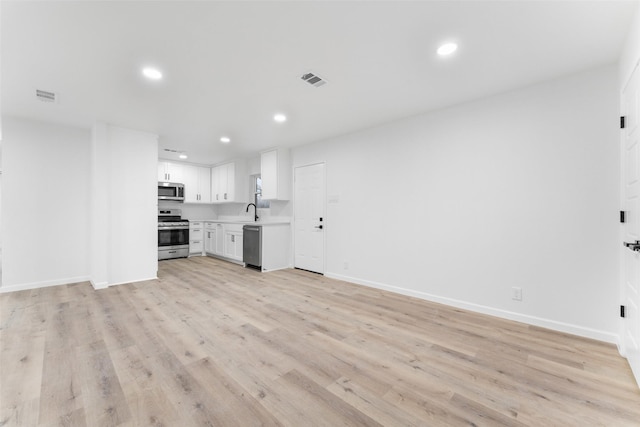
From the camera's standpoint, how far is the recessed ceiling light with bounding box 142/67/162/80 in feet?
8.08

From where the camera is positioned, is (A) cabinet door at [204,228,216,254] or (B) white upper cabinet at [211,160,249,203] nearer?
(B) white upper cabinet at [211,160,249,203]

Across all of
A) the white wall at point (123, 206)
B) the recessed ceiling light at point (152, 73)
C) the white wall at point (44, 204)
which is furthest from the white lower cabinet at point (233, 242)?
the recessed ceiling light at point (152, 73)

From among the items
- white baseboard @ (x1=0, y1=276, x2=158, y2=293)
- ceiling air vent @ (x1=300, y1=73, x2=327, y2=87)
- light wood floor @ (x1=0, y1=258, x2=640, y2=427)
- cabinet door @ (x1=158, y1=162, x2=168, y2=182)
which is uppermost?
ceiling air vent @ (x1=300, y1=73, x2=327, y2=87)

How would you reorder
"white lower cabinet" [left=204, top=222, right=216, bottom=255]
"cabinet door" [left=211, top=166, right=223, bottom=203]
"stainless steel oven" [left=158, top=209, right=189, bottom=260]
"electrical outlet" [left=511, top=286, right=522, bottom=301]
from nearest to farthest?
"electrical outlet" [left=511, top=286, right=522, bottom=301] < "stainless steel oven" [left=158, top=209, right=189, bottom=260] < "white lower cabinet" [left=204, top=222, right=216, bottom=255] < "cabinet door" [left=211, top=166, right=223, bottom=203]

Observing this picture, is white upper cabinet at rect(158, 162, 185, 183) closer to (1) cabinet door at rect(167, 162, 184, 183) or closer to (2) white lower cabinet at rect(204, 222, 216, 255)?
(1) cabinet door at rect(167, 162, 184, 183)

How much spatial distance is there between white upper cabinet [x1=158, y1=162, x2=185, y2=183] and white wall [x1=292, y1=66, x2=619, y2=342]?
195 inches

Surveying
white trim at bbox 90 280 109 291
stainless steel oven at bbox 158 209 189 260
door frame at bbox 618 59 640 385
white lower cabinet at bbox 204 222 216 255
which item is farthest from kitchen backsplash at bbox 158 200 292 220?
door frame at bbox 618 59 640 385

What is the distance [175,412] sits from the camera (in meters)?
1.47

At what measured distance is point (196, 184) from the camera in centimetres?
704

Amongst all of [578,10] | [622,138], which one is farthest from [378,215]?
[578,10]

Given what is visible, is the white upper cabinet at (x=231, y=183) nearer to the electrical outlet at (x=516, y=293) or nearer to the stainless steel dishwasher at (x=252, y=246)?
the stainless steel dishwasher at (x=252, y=246)

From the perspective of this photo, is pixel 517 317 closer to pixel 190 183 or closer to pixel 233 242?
pixel 233 242

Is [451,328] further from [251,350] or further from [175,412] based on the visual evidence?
[175,412]

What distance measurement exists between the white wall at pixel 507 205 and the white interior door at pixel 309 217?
0.95m
